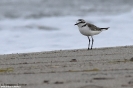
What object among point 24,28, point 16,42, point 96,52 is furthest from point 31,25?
point 96,52

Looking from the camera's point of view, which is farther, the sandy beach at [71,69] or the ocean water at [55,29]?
the ocean water at [55,29]

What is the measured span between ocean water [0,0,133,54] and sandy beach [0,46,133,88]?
7.68ft

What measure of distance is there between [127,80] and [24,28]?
8.17m

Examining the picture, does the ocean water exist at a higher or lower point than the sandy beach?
higher

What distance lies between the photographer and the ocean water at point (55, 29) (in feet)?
35.8

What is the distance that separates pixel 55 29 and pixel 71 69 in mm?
6971

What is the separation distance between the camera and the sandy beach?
5.64m

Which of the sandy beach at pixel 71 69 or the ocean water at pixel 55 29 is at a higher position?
the ocean water at pixel 55 29

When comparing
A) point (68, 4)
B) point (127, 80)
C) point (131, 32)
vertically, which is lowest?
point (127, 80)

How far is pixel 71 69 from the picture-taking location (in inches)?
259

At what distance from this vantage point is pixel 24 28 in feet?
44.5

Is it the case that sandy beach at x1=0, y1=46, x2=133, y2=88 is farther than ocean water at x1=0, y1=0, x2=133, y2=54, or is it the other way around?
ocean water at x1=0, y1=0, x2=133, y2=54

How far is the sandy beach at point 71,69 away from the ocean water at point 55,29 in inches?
92.1

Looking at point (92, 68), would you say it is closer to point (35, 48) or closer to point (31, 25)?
point (35, 48)
